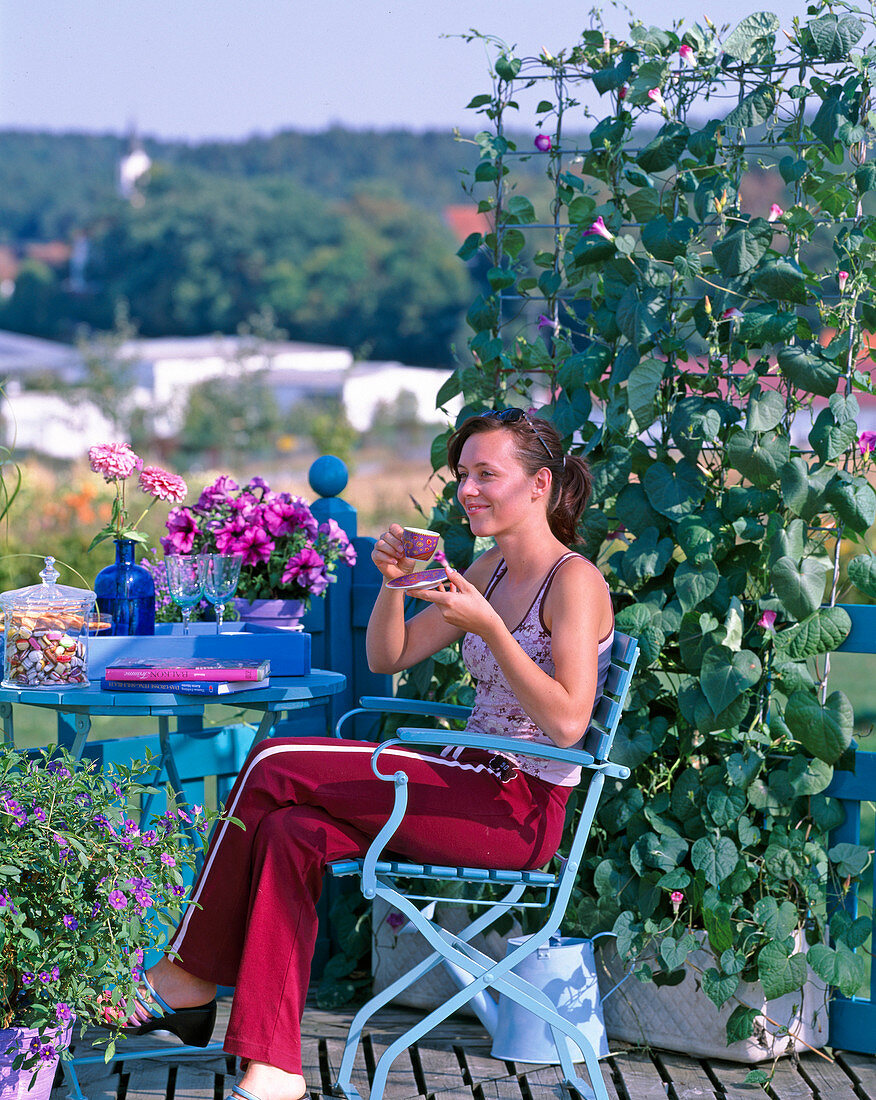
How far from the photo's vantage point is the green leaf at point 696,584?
8.70 feet

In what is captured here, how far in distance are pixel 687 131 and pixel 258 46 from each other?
28757mm

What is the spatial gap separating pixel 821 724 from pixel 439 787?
85cm

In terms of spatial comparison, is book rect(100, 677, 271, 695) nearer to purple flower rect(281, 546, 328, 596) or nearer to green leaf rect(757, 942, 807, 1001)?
purple flower rect(281, 546, 328, 596)

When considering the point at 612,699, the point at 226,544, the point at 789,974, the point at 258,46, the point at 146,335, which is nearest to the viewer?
the point at 612,699

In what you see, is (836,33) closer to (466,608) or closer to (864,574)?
(864,574)

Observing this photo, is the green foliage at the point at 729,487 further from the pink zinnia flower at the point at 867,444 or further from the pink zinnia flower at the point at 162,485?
the pink zinnia flower at the point at 162,485

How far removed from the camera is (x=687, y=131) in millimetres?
2729

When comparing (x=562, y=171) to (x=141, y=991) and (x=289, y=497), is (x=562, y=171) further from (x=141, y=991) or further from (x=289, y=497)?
(x=141, y=991)

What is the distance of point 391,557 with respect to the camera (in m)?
2.39

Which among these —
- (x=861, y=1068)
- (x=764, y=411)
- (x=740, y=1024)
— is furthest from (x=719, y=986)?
(x=764, y=411)

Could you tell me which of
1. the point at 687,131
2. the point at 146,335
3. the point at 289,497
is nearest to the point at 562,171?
the point at 687,131

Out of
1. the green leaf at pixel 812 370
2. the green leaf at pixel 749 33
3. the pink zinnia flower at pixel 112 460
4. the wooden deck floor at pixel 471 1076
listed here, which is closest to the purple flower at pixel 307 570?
the pink zinnia flower at pixel 112 460

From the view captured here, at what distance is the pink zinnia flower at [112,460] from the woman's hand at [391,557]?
0.62 metres

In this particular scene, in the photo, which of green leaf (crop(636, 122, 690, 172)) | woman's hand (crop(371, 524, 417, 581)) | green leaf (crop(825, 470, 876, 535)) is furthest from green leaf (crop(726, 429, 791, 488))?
woman's hand (crop(371, 524, 417, 581))
